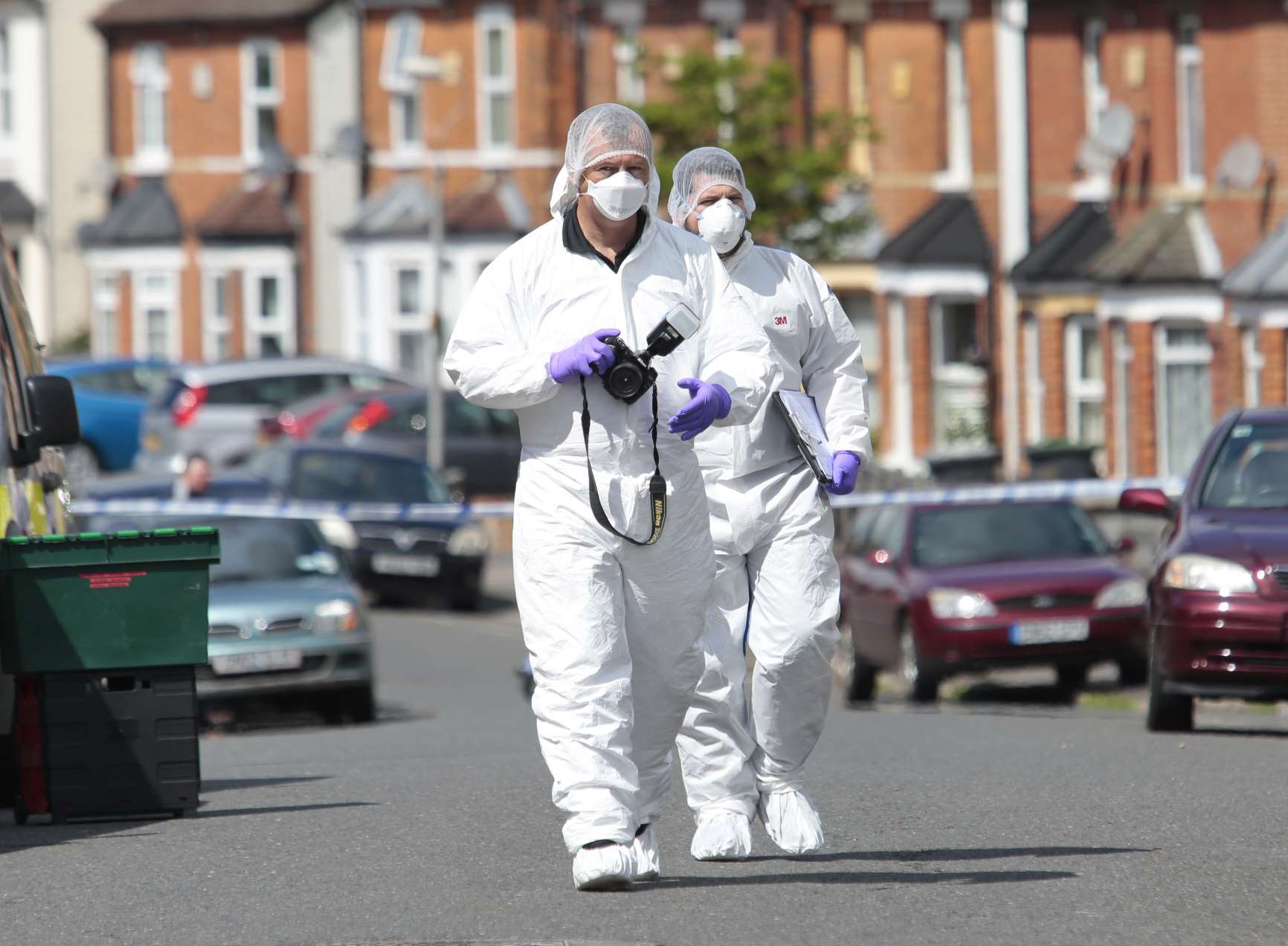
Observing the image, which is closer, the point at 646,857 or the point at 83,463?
the point at 646,857

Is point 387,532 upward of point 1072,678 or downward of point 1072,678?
upward

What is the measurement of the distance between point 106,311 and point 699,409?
150 ft

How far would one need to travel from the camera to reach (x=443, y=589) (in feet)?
89.0

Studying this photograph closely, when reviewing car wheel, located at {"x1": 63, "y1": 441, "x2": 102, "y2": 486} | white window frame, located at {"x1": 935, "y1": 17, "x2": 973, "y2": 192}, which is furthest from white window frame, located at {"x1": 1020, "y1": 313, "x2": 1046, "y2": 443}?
car wheel, located at {"x1": 63, "y1": 441, "x2": 102, "y2": 486}

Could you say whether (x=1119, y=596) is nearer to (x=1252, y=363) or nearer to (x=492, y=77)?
(x=1252, y=363)

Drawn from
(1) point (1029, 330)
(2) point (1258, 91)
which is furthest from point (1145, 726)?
(1) point (1029, 330)

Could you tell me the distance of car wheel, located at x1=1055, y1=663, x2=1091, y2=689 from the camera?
19703 millimetres

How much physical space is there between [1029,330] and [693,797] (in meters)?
30.6

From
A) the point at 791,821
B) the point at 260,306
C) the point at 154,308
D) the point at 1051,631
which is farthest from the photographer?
the point at 154,308

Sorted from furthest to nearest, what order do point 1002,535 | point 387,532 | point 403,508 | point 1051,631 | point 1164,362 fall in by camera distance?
point 1164,362 < point 403,508 < point 387,532 < point 1002,535 < point 1051,631

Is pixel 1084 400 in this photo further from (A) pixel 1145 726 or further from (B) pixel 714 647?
(B) pixel 714 647

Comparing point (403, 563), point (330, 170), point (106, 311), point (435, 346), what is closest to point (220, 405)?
point (435, 346)

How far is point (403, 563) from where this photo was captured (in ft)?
88.5

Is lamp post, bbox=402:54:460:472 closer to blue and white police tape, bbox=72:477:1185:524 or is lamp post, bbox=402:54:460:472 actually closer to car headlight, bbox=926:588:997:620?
blue and white police tape, bbox=72:477:1185:524
